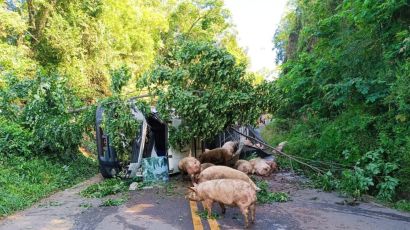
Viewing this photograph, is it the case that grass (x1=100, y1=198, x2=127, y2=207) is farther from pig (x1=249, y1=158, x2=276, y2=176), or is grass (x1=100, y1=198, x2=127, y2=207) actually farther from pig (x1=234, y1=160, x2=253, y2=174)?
pig (x1=249, y1=158, x2=276, y2=176)

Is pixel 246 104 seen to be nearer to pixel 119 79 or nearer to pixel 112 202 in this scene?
pixel 119 79

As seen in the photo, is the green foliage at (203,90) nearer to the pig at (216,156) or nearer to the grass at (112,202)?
the pig at (216,156)

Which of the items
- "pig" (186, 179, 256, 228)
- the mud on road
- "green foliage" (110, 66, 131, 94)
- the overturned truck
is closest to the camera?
"pig" (186, 179, 256, 228)

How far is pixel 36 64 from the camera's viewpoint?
15859 millimetres

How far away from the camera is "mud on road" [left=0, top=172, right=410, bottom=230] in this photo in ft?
20.3

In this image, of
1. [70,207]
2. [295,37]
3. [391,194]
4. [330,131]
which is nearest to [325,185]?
[391,194]

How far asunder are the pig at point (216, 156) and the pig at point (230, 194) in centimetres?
440

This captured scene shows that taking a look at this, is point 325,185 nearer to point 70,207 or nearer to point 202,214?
point 202,214

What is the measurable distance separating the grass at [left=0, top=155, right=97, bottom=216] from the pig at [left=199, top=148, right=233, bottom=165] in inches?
148

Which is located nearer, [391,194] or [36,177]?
[391,194]

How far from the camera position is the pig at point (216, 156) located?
11164 mm

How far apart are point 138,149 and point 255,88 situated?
11.3 ft

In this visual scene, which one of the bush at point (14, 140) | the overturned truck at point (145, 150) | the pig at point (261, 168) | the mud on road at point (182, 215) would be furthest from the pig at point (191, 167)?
the bush at point (14, 140)

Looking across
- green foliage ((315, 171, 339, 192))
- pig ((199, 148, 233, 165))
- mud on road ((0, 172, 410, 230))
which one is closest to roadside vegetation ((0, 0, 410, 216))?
green foliage ((315, 171, 339, 192))
